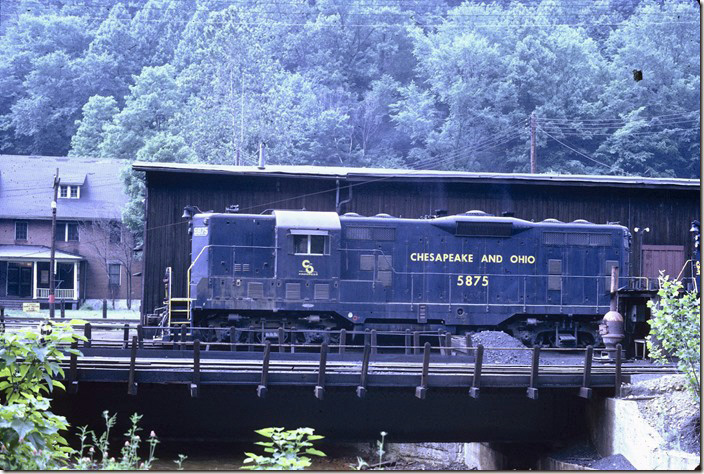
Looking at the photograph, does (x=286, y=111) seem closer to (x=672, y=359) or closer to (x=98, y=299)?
(x=98, y=299)

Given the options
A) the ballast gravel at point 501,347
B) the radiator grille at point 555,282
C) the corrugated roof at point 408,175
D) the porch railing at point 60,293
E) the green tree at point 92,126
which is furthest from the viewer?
the green tree at point 92,126

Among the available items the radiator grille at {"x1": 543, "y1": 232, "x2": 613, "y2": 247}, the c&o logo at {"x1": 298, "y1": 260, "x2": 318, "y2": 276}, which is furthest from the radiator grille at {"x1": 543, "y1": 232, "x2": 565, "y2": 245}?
the c&o logo at {"x1": 298, "y1": 260, "x2": 318, "y2": 276}

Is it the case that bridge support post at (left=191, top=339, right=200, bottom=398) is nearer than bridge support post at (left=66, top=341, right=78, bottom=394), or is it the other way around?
bridge support post at (left=66, top=341, right=78, bottom=394)

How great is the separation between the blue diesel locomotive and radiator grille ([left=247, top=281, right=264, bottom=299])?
0.03m

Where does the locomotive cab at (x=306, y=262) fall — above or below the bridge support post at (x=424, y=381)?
above

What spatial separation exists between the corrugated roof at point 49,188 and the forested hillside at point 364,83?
0.90 m

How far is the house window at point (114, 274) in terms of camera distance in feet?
94.3

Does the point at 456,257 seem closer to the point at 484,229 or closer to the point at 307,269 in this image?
the point at 484,229

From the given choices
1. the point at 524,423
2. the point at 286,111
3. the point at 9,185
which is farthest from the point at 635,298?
the point at 286,111

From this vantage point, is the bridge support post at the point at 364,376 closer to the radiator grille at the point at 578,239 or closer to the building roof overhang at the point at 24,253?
the radiator grille at the point at 578,239

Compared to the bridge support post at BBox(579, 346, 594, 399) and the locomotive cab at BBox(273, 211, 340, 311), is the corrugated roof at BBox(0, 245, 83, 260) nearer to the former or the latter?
the locomotive cab at BBox(273, 211, 340, 311)

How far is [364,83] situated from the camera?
50.3 metres

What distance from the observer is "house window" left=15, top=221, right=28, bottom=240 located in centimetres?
2523

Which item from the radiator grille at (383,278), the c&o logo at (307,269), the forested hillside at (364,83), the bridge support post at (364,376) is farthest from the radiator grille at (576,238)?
the forested hillside at (364,83)
